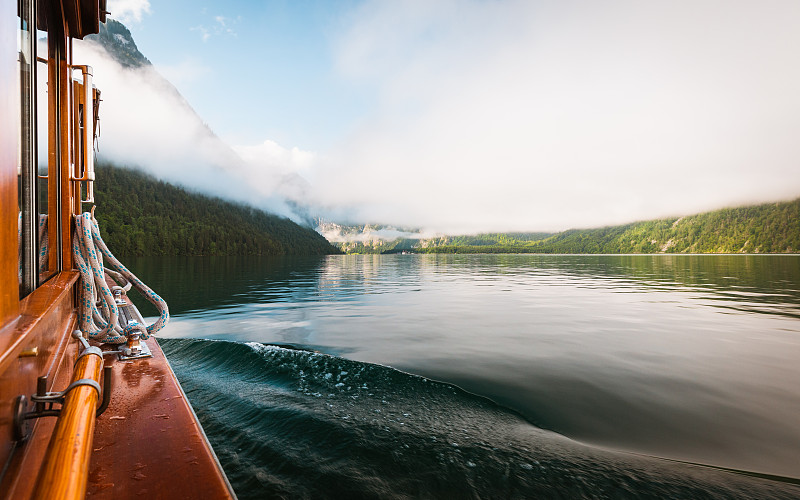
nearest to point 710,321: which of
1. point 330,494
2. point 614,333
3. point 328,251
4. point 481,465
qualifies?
point 614,333

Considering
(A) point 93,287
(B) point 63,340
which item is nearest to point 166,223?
(A) point 93,287

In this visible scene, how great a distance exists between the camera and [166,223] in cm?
12575

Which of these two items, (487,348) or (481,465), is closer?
(481,465)

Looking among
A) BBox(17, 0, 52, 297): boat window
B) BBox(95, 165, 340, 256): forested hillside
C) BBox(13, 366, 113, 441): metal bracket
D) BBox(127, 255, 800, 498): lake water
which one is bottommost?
BBox(127, 255, 800, 498): lake water

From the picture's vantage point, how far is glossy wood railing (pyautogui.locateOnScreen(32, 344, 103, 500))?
3.40ft

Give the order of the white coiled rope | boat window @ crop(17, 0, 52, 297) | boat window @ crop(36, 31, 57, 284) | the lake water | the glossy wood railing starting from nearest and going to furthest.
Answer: the glossy wood railing < boat window @ crop(17, 0, 52, 297) < boat window @ crop(36, 31, 57, 284) < the lake water < the white coiled rope

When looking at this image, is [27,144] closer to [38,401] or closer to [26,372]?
[26,372]

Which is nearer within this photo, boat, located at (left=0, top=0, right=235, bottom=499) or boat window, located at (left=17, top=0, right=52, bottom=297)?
boat, located at (left=0, top=0, right=235, bottom=499)

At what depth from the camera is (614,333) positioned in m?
10.6

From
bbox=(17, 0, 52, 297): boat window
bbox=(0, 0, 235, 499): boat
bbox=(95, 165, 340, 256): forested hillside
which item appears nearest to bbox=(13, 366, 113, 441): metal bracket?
bbox=(0, 0, 235, 499): boat

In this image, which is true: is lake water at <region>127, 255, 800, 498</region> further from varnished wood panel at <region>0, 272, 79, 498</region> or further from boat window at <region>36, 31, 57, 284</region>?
boat window at <region>36, 31, 57, 284</region>

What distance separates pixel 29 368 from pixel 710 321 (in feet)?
51.3

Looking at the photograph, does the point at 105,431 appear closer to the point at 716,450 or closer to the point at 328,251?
the point at 716,450

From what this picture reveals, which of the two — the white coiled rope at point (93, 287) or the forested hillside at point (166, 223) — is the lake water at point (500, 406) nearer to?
the white coiled rope at point (93, 287)
